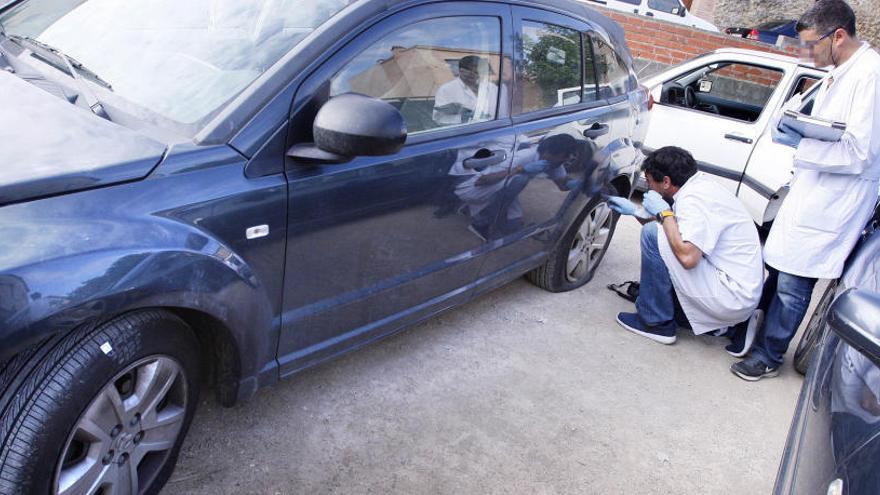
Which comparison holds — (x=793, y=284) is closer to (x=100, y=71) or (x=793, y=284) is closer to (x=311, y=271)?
(x=311, y=271)

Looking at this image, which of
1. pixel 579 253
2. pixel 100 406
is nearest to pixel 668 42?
pixel 579 253

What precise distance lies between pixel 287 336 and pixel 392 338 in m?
1.13

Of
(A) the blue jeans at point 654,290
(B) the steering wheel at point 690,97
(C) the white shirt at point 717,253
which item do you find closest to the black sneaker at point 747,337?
(C) the white shirt at point 717,253

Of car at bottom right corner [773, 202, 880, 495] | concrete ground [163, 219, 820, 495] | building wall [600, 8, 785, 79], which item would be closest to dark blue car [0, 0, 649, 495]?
concrete ground [163, 219, 820, 495]

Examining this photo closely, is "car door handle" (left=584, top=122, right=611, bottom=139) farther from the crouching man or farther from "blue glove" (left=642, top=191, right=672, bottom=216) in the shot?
"blue glove" (left=642, top=191, right=672, bottom=216)

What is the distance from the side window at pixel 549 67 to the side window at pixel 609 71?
260 millimetres

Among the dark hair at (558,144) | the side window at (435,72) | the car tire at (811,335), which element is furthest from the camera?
the car tire at (811,335)

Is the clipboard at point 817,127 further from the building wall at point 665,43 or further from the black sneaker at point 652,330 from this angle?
the building wall at point 665,43

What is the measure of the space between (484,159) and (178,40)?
1.29 meters

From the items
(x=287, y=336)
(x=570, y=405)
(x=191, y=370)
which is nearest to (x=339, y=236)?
(x=287, y=336)

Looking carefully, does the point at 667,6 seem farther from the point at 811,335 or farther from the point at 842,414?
the point at 842,414

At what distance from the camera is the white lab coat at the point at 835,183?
311 cm

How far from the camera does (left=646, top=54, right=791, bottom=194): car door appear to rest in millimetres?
5734

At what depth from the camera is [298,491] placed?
7.70 feet
